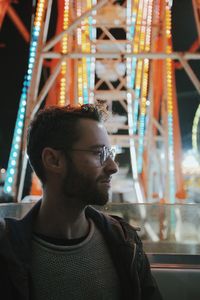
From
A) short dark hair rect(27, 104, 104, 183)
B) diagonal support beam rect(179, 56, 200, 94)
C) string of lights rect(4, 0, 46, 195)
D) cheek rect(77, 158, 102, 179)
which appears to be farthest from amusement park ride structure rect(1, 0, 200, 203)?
cheek rect(77, 158, 102, 179)

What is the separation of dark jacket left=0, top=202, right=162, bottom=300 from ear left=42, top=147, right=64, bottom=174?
0.46 feet

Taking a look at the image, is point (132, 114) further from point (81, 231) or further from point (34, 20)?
point (81, 231)

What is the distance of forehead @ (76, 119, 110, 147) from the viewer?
1.04 meters

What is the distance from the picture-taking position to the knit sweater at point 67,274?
953mm

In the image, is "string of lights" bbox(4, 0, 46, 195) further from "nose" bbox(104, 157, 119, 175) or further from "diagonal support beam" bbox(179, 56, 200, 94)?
"nose" bbox(104, 157, 119, 175)

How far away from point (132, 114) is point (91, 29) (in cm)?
117

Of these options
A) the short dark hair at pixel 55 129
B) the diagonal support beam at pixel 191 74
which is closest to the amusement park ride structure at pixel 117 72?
the diagonal support beam at pixel 191 74

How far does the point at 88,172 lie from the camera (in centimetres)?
101

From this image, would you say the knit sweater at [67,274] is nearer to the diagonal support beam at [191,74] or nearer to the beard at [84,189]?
the beard at [84,189]

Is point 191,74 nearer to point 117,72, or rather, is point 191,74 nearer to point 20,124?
point 117,72

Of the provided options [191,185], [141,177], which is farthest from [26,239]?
[191,185]

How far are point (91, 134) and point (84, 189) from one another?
0.16m

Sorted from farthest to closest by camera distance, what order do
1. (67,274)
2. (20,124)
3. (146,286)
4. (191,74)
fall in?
(20,124), (191,74), (146,286), (67,274)

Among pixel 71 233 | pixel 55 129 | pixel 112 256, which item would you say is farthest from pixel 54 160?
pixel 112 256
